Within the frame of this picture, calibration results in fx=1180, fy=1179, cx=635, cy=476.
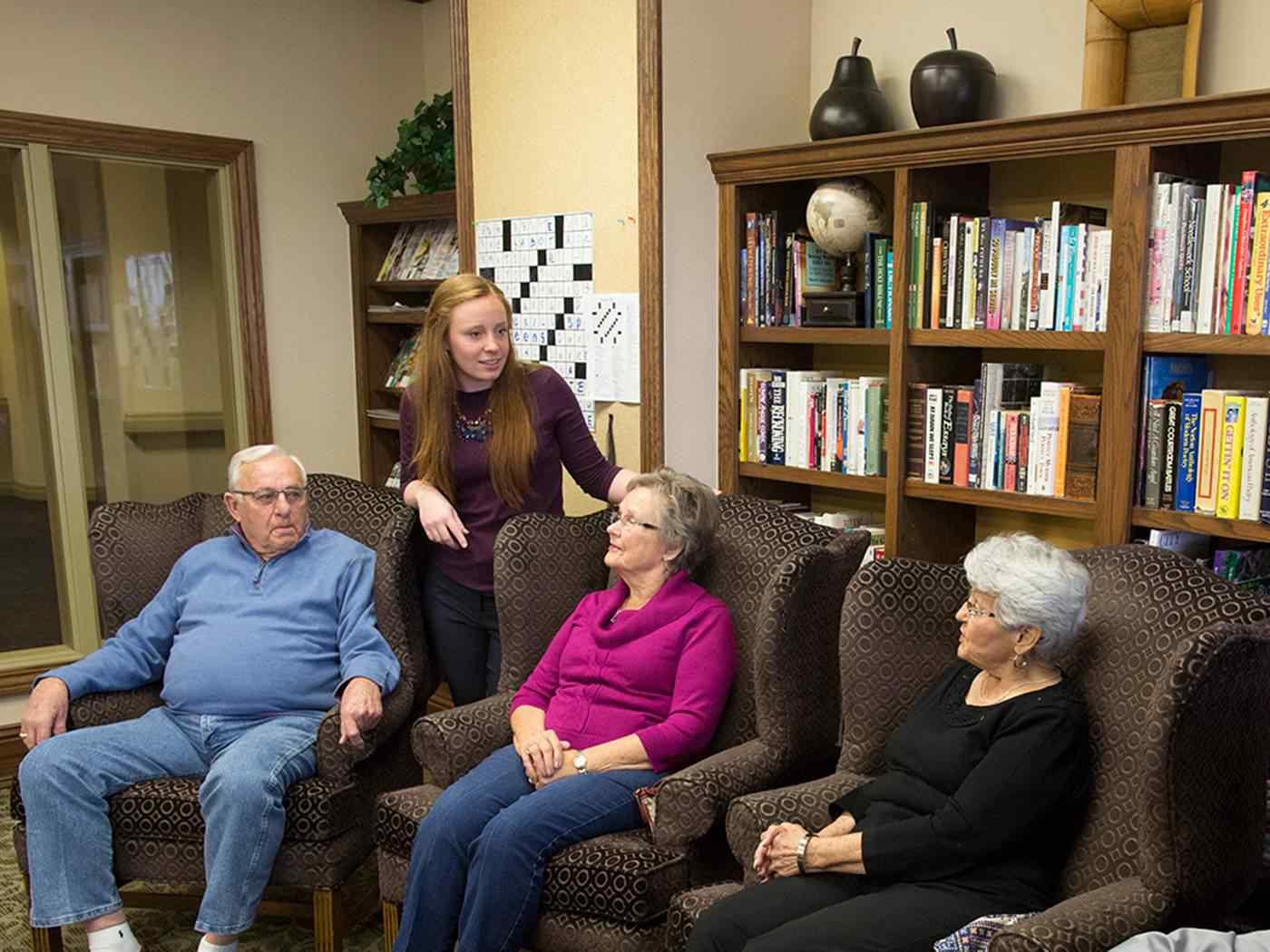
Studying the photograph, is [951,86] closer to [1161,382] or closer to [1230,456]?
[1161,382]

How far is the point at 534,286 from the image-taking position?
11.9ft

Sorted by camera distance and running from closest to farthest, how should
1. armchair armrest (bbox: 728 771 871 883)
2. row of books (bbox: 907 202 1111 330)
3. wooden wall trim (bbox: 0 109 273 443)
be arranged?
armchair armrest (bbox: 728 771 871 883) → row of books (bbox: 907 202 1111 330) → wooden wall trim (bbox: 0 109 273 443)

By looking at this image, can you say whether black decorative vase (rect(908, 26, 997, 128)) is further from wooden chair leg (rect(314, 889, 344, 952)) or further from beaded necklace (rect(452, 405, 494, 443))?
wooden chair leg (rect(314, 889, 344, 952))

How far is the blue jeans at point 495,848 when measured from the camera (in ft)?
7.17

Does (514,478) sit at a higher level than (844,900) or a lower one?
higher

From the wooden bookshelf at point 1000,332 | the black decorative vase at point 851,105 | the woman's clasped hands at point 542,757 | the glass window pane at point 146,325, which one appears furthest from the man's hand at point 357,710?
the glass window pane at point 146,325

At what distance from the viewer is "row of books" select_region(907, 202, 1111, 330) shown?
2613 millimetres

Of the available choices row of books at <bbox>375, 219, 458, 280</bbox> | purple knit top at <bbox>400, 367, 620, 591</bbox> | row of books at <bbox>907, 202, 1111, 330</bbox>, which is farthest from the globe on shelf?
row of books at <bbox>375, 219, 458, 280</bbox>

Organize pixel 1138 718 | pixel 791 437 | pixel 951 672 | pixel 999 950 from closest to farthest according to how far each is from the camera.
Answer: pixel 999 950 → pixel 1138 718 → pixel 951 672 → pixel 791 437

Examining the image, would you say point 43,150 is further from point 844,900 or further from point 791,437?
point 844,900

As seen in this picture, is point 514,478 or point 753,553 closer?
point 753,553

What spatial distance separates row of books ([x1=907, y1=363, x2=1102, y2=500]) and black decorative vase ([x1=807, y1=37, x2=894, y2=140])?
2.27 ft

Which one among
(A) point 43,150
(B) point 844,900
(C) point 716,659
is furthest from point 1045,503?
(A) point 43,150

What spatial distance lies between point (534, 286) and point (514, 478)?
993 millimetres
